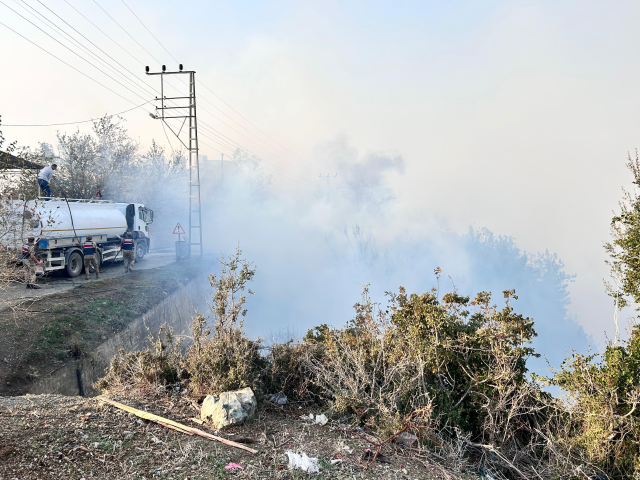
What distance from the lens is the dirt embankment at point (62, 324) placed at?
377 inches

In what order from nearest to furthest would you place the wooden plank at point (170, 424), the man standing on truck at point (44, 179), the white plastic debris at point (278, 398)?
the wooden plank at point (170, 424) → the white plastic debris at point (278, 398) → the man standing on truck at point (44, 179)

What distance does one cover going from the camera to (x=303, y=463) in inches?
167

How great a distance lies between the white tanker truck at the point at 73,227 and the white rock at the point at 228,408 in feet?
33.1

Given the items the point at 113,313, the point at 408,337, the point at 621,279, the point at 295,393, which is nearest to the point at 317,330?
the point at 295,393

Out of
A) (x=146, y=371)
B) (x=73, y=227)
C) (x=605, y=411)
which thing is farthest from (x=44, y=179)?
(x=605, y=411)

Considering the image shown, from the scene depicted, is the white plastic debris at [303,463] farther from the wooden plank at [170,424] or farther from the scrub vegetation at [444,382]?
the scrub vegetation at [444,382]

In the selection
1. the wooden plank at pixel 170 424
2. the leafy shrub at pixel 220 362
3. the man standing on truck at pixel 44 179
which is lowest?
the wooden plank at pixel 170 424

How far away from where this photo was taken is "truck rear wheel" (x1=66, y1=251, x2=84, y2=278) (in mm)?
16253

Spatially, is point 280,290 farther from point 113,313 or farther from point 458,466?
point 458,466

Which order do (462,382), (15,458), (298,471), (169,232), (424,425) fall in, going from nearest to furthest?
(15,458), (298,471), (424,425), (462,382), (169,232)

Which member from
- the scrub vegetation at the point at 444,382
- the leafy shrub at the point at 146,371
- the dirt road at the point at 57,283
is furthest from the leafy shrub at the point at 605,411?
the dirt road at the point at 57,283

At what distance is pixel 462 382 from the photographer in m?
6.13

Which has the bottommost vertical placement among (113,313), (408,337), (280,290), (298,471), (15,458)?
(280,290)

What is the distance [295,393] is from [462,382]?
2600mm
